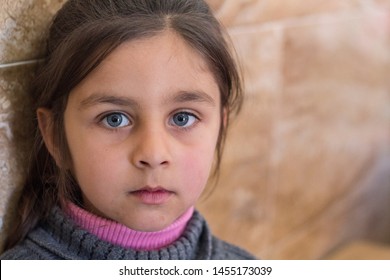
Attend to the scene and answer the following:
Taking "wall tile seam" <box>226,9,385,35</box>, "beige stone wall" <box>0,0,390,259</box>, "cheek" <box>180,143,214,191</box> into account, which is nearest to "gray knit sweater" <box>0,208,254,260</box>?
"cheek" <box>180,143,214,191</box>

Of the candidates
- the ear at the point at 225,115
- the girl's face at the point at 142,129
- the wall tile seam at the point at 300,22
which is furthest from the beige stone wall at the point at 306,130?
the girl's face at the point at 142,129

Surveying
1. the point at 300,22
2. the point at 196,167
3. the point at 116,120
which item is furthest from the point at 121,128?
the point at 300,22

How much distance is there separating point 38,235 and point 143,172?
0.19 metres

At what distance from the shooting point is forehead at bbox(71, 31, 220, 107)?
808mm

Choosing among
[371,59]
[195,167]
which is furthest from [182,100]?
[371,59]

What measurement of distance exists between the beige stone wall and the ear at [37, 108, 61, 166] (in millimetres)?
413

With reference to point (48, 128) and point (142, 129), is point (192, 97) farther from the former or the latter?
point (48, 128)

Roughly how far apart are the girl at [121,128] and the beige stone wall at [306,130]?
34 cm

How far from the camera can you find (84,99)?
0.82 m

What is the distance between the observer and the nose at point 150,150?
802 mm

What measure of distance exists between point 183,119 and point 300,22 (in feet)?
2.15

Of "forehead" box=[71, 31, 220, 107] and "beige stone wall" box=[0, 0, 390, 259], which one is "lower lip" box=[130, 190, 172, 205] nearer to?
"forehead" box=[71, 31, 220, 107]

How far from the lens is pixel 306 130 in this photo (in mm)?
1530

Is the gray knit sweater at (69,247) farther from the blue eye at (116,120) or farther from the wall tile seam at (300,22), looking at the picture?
the wall tile seam at (300,22)
